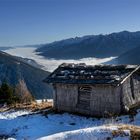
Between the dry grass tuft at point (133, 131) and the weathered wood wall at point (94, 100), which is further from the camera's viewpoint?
the weathered wood wall at point (94, 100)

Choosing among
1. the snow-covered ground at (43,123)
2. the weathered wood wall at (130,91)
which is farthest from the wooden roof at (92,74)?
the snow-covered ground at (43,123)

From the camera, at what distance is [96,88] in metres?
30.3

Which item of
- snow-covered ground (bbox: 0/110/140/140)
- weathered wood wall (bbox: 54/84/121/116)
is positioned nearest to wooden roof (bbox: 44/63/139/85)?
weathered wood wall (bbox: 54/84/121/116)

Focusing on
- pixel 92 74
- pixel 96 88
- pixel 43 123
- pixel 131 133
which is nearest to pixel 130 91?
pixel 96 88

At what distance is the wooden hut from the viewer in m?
29.5

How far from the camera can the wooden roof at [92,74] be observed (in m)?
29.7

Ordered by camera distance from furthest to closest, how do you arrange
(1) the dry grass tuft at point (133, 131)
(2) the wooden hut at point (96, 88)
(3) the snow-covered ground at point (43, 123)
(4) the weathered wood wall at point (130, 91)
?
(4) the weathered wood wall at point (130, 91), (2) the wooden hut at point (96, 88), (3) the snow-covered ground at point (43, 123), (1) the dry grass tuft at point (133, 131)

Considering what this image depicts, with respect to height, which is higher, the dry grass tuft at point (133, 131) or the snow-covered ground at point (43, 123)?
the dry grass tuft at point (133, 131)

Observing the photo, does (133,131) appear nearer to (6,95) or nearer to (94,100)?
(94,100)

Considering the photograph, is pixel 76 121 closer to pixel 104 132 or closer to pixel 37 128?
pixel 37 128

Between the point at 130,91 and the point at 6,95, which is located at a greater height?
the point at 130,91

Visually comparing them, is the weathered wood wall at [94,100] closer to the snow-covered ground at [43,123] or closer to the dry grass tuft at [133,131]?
the snow-covered ground at [43,123]

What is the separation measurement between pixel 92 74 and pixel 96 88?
1.38 metres

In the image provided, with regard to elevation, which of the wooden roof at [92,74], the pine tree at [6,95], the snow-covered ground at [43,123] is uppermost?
the wooden roof at [92,74]
